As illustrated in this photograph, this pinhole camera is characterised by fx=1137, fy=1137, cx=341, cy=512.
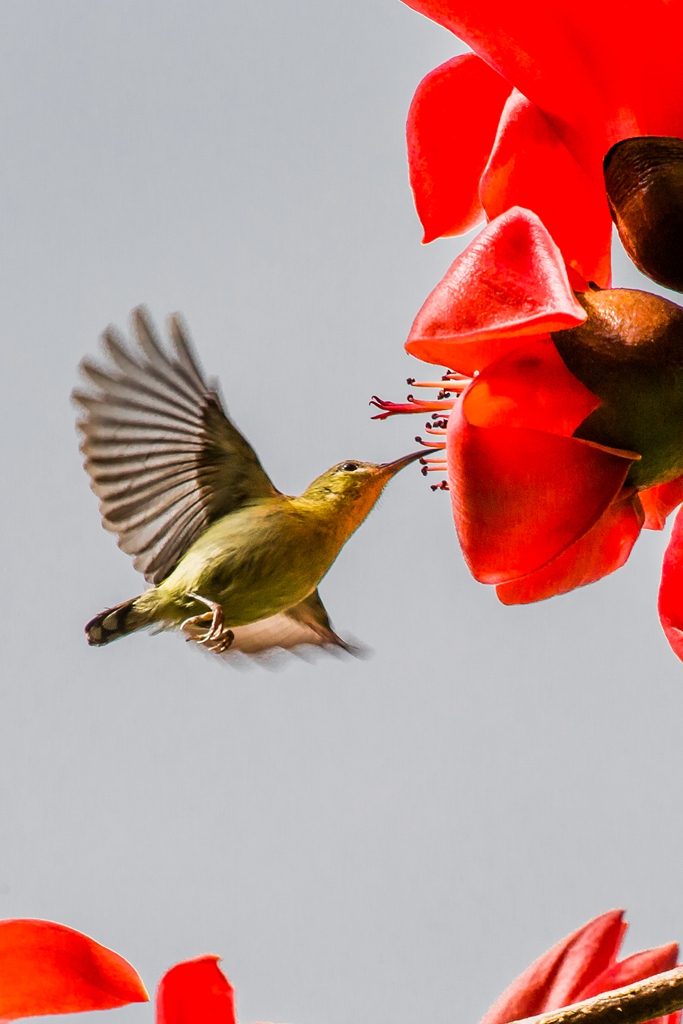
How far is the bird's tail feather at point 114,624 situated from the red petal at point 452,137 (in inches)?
39.0

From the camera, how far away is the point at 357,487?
1724 millimetres

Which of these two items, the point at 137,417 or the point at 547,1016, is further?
the point at 137,417

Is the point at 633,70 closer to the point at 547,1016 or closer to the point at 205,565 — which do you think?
the point at 547,1016

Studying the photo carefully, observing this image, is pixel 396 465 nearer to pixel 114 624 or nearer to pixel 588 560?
pixel 114 624

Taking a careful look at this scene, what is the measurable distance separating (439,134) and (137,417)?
3.29 ft

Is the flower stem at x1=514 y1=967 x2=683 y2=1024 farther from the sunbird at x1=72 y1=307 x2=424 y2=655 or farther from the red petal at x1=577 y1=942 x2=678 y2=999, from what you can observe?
the sunbird at x1=72 y1=307 x2=424 y2=655

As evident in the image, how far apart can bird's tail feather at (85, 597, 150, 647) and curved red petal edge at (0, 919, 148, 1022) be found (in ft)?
3.28

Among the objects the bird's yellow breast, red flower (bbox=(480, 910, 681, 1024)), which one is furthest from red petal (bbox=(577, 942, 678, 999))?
the bird's yellow breast

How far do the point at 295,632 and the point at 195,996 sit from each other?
132 centimetres

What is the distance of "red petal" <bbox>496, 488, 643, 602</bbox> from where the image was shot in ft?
1.98

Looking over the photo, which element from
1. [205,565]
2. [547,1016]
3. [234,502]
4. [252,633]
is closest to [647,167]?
[547,1016]

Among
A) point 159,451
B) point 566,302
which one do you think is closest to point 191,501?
point 159,451

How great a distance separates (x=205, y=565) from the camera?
162 cm

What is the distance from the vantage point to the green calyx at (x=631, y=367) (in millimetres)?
540
